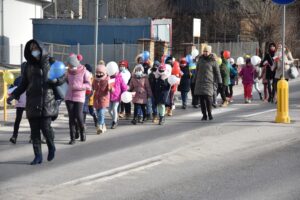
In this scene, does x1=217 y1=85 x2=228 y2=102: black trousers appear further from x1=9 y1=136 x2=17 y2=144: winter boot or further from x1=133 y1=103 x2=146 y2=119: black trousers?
x1=9 y1=136 x2=17 y2=144: winter boot

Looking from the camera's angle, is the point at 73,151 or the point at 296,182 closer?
the point at 296,182

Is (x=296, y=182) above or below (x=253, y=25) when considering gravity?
below

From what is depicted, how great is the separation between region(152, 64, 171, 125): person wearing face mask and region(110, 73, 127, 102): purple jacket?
37.9 inches

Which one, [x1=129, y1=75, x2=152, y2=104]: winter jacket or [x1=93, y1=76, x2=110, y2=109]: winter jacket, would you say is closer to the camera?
[x1=93, y1=76, x2=110, y2=109]: winter jacket

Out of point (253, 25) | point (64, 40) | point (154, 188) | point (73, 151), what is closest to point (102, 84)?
point (73, 151)

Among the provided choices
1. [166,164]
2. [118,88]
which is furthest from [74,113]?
[166,164]

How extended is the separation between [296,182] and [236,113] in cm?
825

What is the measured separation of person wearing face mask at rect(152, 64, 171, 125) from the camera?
576 inches

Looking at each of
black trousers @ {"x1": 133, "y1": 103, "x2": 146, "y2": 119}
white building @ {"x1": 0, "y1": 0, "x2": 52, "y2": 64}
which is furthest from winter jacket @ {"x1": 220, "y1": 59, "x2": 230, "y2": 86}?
white building @ {"x1": 0, "y1": 0, "x2": 52, "y2": 64}

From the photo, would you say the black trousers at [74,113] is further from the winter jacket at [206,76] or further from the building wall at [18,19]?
the building wall at [18,19]

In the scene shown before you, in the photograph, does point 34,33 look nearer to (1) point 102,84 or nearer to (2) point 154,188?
(1) point 102,84

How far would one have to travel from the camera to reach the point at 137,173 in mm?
9062

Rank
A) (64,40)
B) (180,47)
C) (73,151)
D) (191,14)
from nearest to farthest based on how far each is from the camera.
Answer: (73,151) → (180,47) → (64,40) → (191,14)

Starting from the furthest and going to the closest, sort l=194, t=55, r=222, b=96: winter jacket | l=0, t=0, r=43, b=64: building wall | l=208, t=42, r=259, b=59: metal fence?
1. l=208, t=42, r=259, b=59: metal fence
2. l=0, t=0, r=43, b=64: building wall
3. l=194, t=55, r=222, b=96: winter jacket
